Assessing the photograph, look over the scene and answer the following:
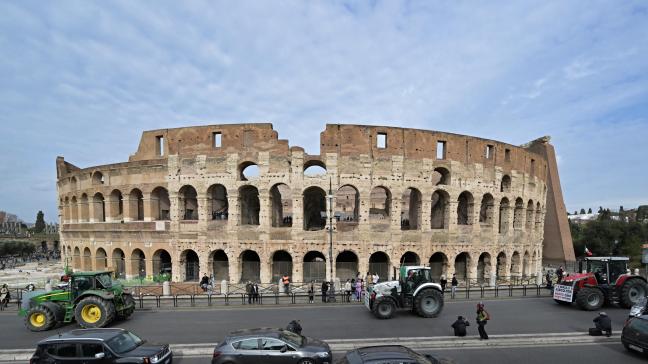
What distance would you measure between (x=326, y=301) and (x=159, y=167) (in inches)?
695

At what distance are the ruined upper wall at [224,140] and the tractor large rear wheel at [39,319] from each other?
14.9m

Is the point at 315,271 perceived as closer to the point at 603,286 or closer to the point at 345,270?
the point at 345,270

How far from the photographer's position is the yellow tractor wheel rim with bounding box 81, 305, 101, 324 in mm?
13531

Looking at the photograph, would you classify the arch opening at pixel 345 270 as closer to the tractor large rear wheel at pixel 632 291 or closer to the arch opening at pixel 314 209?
the arch opening at pixel 314 209

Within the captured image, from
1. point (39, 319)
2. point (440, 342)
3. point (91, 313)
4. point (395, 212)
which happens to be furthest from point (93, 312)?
point (395, 212)

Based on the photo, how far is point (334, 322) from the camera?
1420cm

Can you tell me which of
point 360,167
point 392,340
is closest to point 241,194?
point 360,167

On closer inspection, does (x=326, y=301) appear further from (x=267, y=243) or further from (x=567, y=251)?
(x=567, y=251)

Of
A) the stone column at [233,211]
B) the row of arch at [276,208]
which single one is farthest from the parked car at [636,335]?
the stone column at [233,211]

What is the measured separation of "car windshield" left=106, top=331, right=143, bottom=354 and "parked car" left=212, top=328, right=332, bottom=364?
2.34 metres

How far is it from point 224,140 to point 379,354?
21.7m

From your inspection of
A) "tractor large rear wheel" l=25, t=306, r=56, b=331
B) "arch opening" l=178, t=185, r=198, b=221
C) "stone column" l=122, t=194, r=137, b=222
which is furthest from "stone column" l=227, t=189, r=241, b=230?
"tractor large rear wheel" l=25, t=306, r=56, b=331

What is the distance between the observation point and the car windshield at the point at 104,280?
567 inches

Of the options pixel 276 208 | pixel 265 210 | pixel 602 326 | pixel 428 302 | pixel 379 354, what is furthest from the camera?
pixel 276 208
